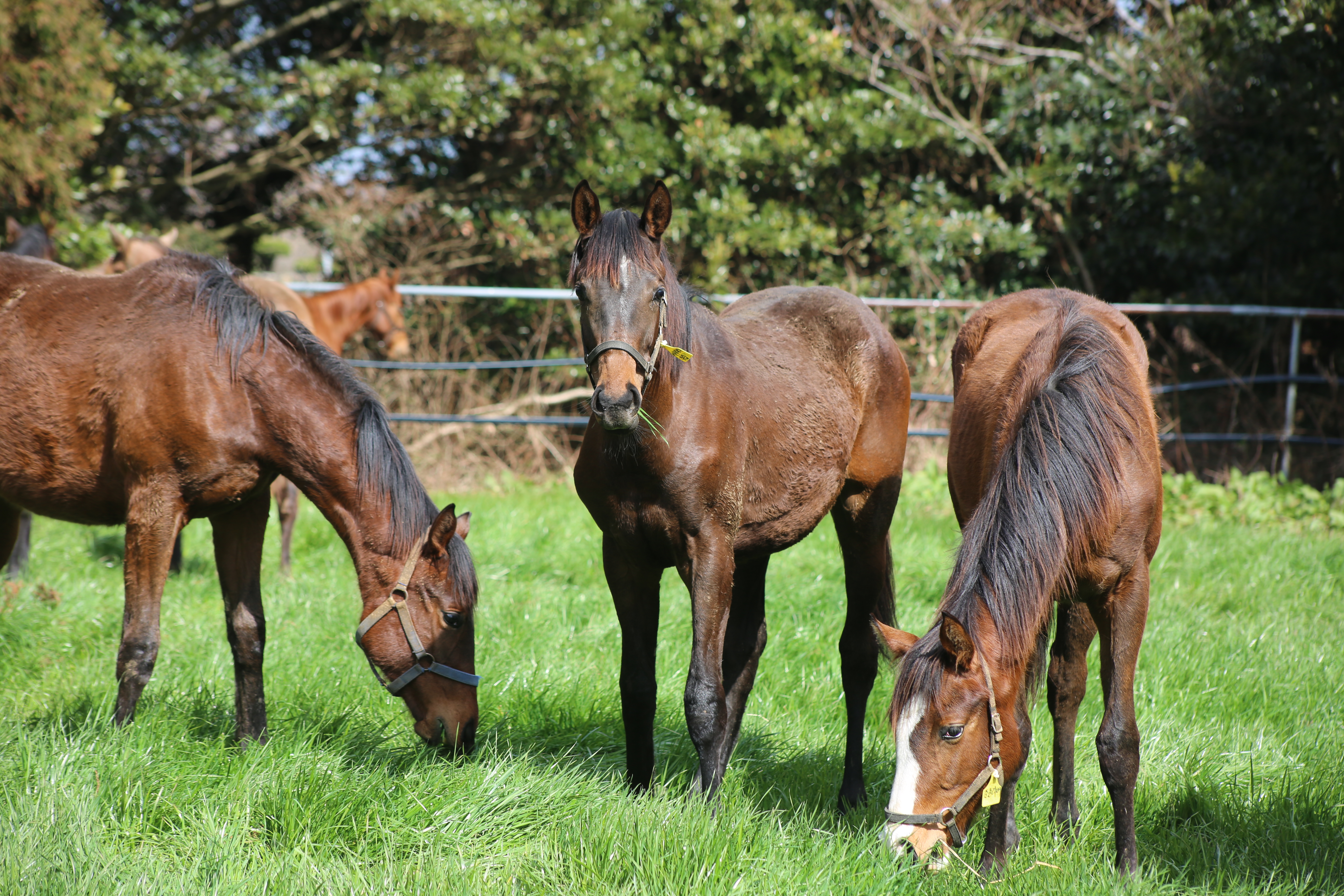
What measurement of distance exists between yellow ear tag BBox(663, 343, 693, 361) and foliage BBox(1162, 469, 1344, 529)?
19.6ft

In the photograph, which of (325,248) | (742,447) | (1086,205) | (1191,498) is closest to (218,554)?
(742,447)

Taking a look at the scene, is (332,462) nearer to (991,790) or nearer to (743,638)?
(743,638)

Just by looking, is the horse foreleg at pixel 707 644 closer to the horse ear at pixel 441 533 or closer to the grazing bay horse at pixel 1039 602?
the grazing bay horse at pixel 1039 602

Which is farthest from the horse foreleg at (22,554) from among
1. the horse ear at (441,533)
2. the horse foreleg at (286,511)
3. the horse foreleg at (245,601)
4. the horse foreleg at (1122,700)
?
the horse foreleg at (1122,700)

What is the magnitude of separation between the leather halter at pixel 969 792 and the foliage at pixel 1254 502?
5809mm

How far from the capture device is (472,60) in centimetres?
978

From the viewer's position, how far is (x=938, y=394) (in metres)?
8.55

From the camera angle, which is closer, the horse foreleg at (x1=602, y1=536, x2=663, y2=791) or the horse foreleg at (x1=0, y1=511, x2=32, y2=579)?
the horse foreleg at (x1=602, y1=536, x2=663, y2=791)

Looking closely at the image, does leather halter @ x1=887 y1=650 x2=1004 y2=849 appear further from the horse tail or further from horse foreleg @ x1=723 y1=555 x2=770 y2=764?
horse foreleg @ x1=723 y1=555 x2=770 y2=764

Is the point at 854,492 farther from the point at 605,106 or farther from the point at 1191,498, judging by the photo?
the point at 605,106

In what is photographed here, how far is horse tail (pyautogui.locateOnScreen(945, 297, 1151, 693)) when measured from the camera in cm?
250

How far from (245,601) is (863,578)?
235 cm

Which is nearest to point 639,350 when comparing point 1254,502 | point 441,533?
point 441,533

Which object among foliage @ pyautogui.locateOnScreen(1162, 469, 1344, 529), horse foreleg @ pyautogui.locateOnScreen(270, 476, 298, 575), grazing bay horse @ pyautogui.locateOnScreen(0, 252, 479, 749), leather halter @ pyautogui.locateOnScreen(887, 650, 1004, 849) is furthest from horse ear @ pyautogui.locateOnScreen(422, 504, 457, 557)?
foliage @ pyautogui.locateOnScreen(1162, 469, 1344, 529)
